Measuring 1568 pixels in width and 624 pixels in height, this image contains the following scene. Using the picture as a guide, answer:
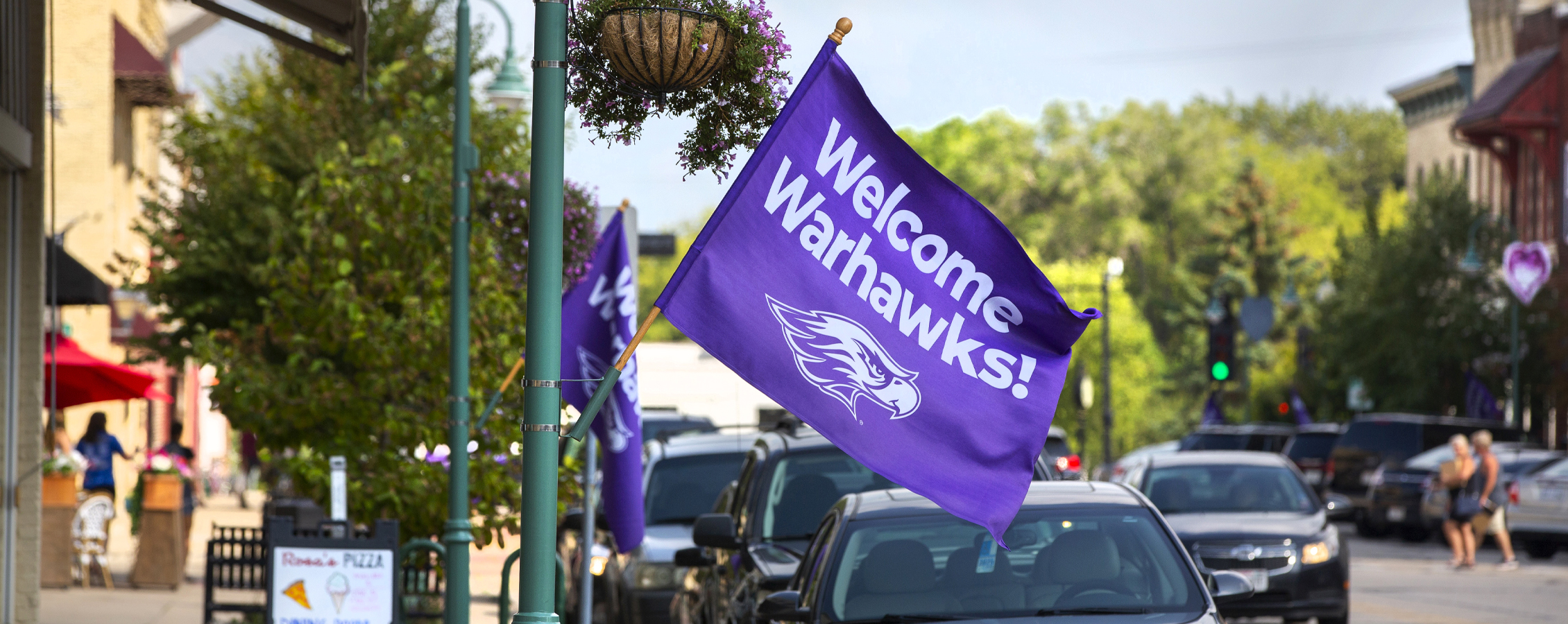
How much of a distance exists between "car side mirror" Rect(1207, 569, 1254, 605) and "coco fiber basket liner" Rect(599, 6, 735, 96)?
11.8 ft

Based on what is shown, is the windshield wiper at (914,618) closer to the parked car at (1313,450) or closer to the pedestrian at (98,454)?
the pedestrian at (98,454)

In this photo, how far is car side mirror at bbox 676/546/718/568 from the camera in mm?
10969

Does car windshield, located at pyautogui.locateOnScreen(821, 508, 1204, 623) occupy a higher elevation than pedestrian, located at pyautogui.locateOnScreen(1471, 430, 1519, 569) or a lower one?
higher

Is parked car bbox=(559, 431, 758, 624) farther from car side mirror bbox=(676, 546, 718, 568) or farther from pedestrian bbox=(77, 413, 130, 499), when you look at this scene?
pedestrian bbox=(77, 413, 130, 499)

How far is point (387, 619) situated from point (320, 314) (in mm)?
4628

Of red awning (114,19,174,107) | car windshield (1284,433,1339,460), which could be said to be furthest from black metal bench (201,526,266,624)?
car windshield (1284,433,1339,460)

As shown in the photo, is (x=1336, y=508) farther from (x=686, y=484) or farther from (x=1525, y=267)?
(x=1525, y=267)

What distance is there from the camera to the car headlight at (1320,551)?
14.4m

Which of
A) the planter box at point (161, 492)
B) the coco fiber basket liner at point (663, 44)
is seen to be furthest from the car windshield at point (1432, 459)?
the coco fiber basket liner at point (663, 44)

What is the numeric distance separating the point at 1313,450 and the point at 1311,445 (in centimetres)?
20

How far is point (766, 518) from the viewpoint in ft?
36.5

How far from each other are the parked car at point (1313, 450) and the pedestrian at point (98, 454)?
21.3 metres

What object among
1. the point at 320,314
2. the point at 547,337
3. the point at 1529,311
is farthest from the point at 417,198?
the point at 1529,311

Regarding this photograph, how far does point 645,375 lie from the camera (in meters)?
26.1
